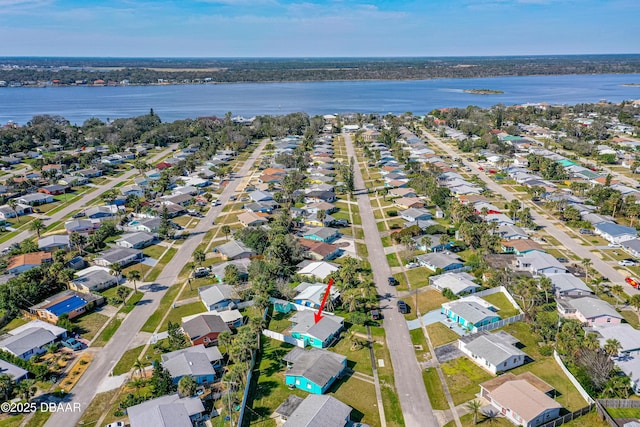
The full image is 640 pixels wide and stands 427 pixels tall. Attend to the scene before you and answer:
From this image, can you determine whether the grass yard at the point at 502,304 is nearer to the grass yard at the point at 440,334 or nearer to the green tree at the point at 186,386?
the grass yard at the point at 440,334

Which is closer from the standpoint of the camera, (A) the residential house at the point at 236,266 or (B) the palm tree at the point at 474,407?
(B) the palm tree at the point at 474,407

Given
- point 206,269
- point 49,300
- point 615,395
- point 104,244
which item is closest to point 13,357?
point 49,300

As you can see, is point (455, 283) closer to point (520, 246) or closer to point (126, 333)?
point (520, 246)

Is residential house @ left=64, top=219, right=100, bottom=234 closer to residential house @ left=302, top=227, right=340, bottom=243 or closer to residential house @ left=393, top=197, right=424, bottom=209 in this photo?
residential house @ left=302, top=227, right=340, bottom=243

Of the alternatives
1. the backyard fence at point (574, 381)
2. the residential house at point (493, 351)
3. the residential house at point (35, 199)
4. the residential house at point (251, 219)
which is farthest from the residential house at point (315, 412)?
the residential house at point (35, 199)

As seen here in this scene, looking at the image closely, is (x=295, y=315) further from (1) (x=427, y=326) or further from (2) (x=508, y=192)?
(2) (x=508, y=192)

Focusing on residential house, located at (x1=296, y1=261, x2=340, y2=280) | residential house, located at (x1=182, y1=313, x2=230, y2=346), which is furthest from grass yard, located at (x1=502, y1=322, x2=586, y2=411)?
residential house, located at (x1=182, y1=313, x2=230, y2=346)
